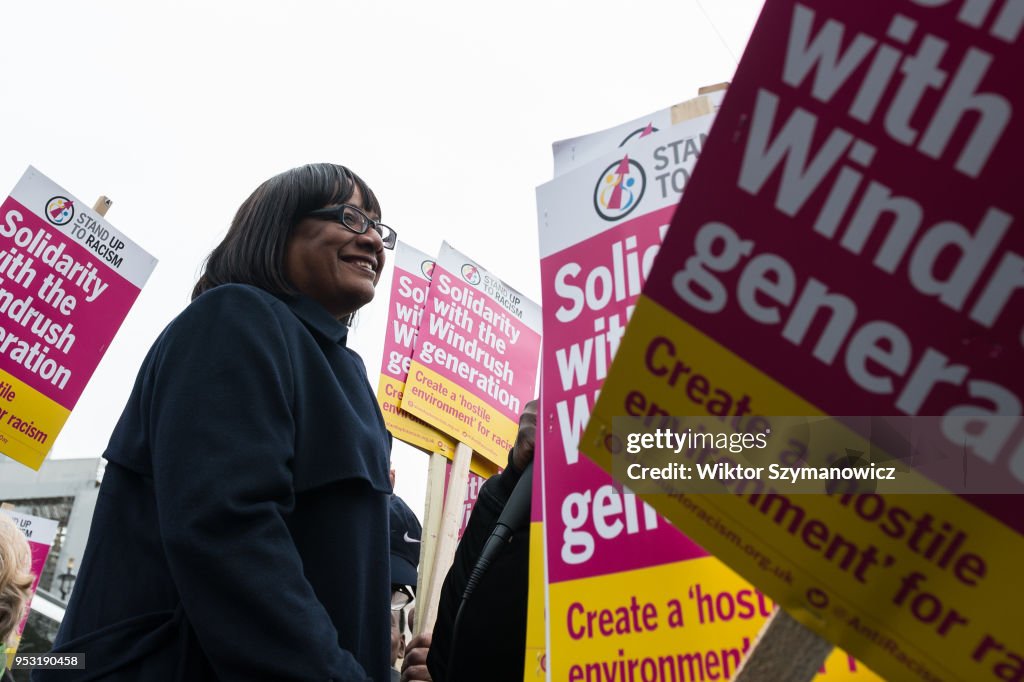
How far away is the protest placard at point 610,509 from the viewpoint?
4.19ft

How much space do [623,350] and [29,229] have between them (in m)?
3.97

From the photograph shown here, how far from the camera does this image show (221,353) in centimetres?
160

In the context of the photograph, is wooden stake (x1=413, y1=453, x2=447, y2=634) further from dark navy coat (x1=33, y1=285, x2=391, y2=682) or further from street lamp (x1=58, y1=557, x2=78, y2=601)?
street lamp (x1=58, y1=557, x2=78, y2=601)

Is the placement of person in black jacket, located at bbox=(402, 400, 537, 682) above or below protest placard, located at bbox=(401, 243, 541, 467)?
below

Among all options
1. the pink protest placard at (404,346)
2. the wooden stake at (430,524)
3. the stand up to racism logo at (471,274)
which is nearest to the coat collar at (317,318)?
the wooden stake at (430,524)

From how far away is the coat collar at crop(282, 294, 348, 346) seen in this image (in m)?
1.87

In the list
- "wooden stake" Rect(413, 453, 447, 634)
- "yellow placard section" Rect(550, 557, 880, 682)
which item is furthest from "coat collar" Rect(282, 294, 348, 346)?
"wooden stake" Rect(413, 453, 447, 634)

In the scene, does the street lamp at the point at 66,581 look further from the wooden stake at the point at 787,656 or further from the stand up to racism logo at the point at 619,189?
the wooden stake at the point at 787,656

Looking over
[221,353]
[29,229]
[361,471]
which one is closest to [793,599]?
[361,471]

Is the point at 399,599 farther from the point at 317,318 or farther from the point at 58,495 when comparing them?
the point at 58,495

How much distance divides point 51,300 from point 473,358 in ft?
6.16

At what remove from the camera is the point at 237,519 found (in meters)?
1.45

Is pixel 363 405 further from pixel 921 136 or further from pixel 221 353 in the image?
pixel 921 136

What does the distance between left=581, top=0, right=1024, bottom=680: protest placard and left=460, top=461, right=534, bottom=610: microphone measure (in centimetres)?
95
